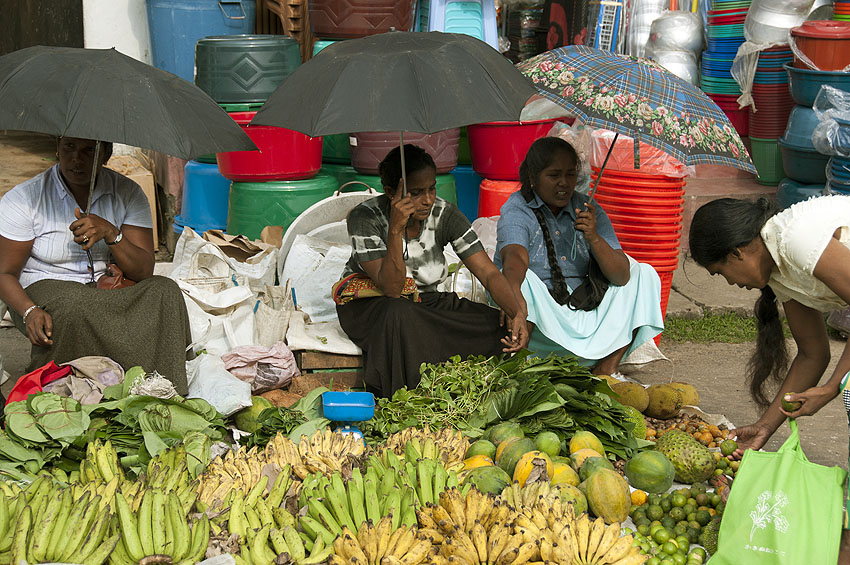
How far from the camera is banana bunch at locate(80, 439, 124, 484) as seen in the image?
3.04 metres

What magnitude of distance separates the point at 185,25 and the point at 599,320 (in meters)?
4.20

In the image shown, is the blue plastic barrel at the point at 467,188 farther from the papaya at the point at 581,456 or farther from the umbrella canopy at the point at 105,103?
the papaya at the point at 581,456

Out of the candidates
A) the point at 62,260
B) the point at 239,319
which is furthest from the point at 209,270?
the point at 62,260

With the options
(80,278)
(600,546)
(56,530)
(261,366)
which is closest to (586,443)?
(600,546)

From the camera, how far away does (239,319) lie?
464 cm

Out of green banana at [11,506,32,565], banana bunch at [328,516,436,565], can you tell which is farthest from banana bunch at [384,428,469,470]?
green banana at [11,506,32,565]

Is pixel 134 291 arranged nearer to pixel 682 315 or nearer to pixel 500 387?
pixel 500 387

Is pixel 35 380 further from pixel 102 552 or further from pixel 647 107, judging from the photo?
pixel 647 107

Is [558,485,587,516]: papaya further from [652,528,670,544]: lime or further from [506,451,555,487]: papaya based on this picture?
[652,528,670,544]: lime

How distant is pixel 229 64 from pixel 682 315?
136 inches

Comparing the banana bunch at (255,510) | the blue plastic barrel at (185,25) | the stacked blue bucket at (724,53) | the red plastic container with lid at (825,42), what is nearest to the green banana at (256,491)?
the banana bunch at (255,510)

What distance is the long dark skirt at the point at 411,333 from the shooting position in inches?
162

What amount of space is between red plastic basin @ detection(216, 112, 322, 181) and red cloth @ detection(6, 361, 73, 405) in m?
2.36

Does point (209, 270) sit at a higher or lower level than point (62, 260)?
lower
